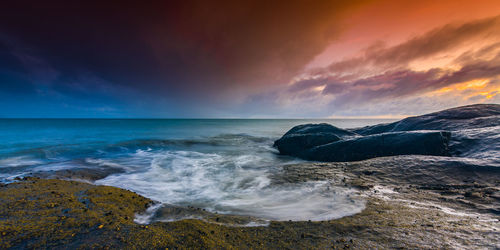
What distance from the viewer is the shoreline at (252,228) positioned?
277 centimetres

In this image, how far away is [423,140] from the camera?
881 cm

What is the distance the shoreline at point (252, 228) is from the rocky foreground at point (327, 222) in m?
0.01

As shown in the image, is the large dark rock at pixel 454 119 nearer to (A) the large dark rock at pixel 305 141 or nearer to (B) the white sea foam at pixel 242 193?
(A) the large dark rock at pixel 305 141

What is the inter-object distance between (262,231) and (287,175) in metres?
4.91

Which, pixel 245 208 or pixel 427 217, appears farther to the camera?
pixel 245 208

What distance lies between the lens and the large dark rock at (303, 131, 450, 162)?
855cm

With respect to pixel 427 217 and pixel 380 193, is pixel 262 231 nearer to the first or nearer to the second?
pixel 427 217

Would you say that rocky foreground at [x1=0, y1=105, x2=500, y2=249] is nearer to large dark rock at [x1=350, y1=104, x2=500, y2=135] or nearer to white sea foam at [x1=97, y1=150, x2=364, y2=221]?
white sea foam at [x1=97, y1=150, x2=364, y2=221]

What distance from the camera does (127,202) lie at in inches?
184

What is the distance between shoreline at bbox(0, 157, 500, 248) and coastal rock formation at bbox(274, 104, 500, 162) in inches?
150

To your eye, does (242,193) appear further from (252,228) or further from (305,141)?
(305,141)

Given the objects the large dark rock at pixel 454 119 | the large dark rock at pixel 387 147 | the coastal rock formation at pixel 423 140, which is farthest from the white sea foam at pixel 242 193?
the large dark rock at pixel 454 119

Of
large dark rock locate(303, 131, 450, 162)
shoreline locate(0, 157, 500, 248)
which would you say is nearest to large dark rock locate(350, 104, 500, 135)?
large dark rock locate(303, 131, 450, 162)

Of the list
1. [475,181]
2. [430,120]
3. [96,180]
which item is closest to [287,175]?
[475,181]
